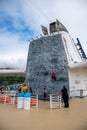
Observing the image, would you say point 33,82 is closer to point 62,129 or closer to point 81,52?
point 81,52

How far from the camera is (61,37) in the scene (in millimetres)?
17156

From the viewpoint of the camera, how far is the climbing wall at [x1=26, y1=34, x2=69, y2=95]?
16.2m

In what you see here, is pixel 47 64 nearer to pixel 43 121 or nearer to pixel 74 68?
pixel 74 68

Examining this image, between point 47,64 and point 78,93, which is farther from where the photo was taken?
point 47,64

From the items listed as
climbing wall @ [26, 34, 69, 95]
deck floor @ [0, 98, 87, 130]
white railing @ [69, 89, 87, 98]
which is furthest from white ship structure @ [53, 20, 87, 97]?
deck floor @ [0, 98, 87, 130]

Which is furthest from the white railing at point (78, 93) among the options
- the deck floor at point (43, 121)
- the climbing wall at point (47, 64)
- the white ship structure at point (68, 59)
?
the deck floor at point (43, 121)

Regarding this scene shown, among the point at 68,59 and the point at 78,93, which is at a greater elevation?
the point at 68,59

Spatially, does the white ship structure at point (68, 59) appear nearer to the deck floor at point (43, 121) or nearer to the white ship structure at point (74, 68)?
the white ship structure at point (74, 68)

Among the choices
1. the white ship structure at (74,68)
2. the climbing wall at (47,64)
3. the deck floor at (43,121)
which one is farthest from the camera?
the climbing wall at (47,64)

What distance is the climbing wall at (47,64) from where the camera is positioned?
16.2 m

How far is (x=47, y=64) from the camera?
17.2 metres

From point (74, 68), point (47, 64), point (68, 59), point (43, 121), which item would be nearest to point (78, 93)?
point (74, 68)

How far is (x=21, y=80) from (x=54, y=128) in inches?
1385

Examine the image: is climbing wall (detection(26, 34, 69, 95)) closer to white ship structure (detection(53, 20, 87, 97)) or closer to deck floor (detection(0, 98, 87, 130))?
white ship structure (detection(53, 20, 87, 97))
